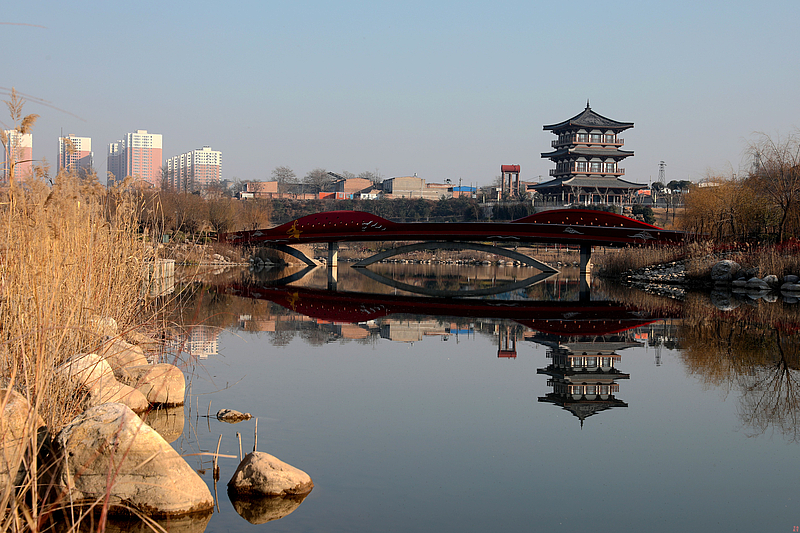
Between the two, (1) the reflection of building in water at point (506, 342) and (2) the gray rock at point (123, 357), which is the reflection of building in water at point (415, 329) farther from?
(2) the gray rock at point (123, 357)

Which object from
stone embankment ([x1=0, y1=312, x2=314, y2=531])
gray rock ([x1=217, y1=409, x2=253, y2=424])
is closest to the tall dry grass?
stone embankment ([x1=0, y1=312, x2=314, y2=531])

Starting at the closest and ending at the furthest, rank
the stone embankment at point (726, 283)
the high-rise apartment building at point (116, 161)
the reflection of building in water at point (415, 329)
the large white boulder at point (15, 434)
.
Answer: the large white boulder at point (15, 434) < the reflection of building in water at point (415, 329) < the stone embankment at point (726, 283) < the high-rise apartment building at point (116, 161)

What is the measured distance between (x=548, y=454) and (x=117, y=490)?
3073mm

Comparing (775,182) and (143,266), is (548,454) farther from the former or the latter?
(775,182)

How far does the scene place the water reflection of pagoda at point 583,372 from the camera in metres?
7.43

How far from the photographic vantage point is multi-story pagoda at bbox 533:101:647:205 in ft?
190

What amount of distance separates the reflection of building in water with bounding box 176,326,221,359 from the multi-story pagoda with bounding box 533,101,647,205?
4856cm

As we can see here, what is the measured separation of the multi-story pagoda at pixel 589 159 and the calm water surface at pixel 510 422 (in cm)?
4571

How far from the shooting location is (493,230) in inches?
1193

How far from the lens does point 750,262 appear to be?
2383 centimetres

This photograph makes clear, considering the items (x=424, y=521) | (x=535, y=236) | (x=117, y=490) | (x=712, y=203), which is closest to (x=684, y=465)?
(x=424, y=521)

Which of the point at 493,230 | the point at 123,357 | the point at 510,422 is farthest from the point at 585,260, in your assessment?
the point at 123,357

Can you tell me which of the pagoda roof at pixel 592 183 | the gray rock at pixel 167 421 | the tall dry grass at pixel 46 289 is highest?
the pagoda roof at pixel 592 183

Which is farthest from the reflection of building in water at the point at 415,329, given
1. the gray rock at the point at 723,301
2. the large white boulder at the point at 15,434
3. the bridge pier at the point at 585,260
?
the bridge pier at the point at 585,260
